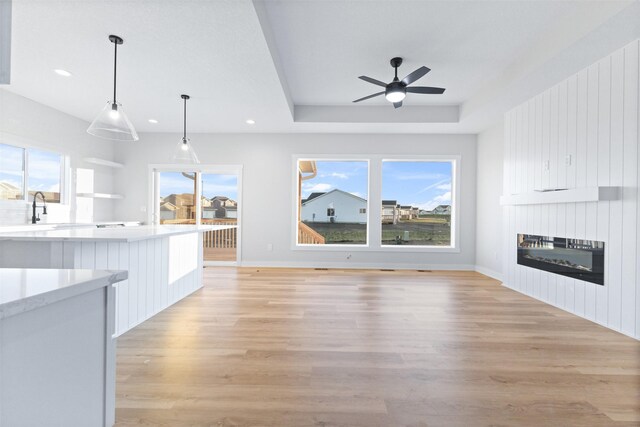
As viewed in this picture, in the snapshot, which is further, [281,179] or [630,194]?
[281,179]

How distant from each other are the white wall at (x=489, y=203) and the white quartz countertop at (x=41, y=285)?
209 inches

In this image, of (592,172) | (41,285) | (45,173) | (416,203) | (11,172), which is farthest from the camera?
(416,203)

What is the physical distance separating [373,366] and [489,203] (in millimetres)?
4223

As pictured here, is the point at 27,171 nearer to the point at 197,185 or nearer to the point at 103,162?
the point at 103,162

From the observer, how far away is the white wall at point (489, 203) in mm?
4852

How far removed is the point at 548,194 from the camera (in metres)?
3.46

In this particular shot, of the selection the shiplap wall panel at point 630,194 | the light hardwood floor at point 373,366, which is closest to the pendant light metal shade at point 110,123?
the light hardwood floor at point 373,366

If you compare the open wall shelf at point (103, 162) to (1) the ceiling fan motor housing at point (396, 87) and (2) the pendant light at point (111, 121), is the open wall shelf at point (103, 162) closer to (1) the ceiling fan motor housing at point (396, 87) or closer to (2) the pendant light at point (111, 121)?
(2) the pendant light at point (111, 121)

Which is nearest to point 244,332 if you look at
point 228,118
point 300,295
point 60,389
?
point 300,295

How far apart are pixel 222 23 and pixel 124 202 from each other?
15.6ft

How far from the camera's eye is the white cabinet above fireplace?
9.05ft

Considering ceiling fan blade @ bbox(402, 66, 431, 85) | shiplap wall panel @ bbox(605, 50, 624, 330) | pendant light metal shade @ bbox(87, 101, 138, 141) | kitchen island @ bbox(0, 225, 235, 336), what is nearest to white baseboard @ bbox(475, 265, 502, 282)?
shiplap wall panel @ bbox(605, 50, 624, 330)

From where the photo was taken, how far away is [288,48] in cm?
329

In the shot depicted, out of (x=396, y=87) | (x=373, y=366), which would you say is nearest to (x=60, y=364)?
(x=373, y=366)
